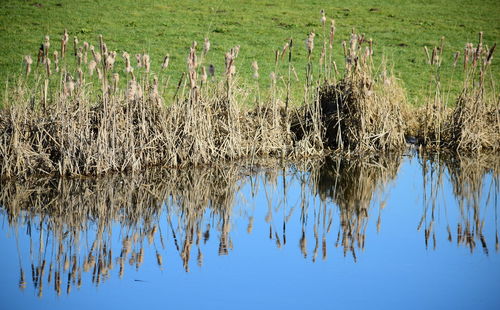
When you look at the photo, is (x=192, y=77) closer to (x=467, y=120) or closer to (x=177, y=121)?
(x=177, y=121)

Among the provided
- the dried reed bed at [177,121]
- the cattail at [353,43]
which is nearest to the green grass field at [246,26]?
the dried reed bed at [177,121]

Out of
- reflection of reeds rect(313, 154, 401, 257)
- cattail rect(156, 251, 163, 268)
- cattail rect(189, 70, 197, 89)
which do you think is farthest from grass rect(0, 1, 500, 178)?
cattail rect(156, 251, 163, 268)

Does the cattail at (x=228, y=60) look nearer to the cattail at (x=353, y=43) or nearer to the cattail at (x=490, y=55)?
the cattail at (x=353, y=43)

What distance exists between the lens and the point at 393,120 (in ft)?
37.1

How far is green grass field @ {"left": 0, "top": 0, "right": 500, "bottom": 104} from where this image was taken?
58.5 ft

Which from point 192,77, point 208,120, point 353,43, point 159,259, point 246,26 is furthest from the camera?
point 246,26

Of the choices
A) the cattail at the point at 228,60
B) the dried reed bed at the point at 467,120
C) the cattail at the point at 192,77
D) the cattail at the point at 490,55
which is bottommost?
the dried reed bed at the point at 467,120

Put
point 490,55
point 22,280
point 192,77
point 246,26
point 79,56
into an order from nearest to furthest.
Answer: point 22,280 < point 79,56 < point 192,77 < point 490,55 < point 246,26

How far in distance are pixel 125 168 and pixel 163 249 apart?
285 centimetres

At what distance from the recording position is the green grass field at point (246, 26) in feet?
58.5

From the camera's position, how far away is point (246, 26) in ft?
67.9

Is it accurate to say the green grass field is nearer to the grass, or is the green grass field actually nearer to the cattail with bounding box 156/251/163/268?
the grass

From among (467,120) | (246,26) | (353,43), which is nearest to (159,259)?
(353,43)

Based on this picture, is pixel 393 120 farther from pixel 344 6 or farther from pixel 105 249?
pixel 344 6
